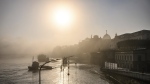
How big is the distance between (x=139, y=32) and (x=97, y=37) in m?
81.5

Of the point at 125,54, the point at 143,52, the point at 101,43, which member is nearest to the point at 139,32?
the point at 125,54

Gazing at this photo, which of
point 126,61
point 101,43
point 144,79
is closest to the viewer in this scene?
point 144,79

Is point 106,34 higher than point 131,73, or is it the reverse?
point 106,34

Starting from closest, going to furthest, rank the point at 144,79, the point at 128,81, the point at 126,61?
the point at 144,79 < the point at 128,81 < the point at 126,61

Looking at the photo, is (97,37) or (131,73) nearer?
(131,73)

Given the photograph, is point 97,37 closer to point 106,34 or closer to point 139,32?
point 106,34

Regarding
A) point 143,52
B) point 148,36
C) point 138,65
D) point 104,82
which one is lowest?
point 104,82

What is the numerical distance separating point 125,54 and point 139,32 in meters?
34.0

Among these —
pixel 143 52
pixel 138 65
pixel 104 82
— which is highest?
pixel 143 52

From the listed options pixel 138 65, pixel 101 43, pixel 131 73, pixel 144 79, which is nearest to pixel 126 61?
pixel 138 65

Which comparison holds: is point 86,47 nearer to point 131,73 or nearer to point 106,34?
point 106,34

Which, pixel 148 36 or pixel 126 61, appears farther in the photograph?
pixel 148 36

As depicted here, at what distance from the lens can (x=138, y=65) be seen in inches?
2402

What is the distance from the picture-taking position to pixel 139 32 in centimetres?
9844
